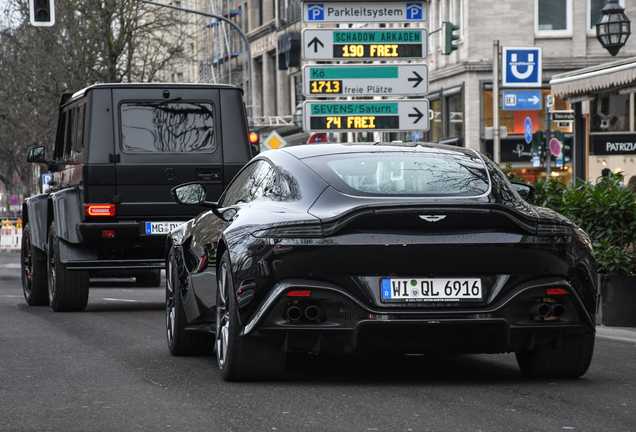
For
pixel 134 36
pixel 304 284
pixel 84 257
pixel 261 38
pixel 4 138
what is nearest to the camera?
pixel 304 284

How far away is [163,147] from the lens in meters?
12.7

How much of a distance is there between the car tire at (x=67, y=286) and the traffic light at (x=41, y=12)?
36.7ft

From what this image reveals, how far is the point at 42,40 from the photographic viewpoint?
43000mm

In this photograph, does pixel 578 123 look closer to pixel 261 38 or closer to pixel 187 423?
pixel 187 423

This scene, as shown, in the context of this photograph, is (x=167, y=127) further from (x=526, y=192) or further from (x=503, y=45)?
(x=503, y=45)

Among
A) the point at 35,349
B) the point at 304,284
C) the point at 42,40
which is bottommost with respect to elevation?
the point at 35,349

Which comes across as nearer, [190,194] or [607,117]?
[190,194]

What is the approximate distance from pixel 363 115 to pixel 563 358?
13283mm

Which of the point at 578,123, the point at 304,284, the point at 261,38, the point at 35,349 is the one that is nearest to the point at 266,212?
the point at 304,284

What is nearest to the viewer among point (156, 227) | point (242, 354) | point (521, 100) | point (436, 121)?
point (242, 354)

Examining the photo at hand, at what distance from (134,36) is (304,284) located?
3700 cm

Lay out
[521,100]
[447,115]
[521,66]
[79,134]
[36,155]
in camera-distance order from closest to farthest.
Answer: [79,134]
[36,155]
[521,66]
[521,100]
[447,115]

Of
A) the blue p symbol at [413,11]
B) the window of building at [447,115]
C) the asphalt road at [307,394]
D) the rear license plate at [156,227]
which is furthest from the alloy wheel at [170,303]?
the window of building at [447,115]

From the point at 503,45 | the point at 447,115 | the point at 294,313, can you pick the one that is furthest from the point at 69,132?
the point at 447,115
